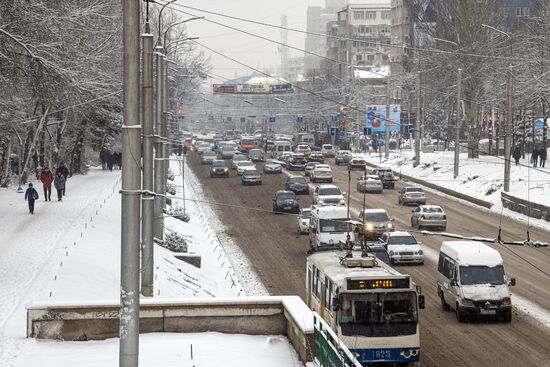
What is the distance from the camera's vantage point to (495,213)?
56.4m

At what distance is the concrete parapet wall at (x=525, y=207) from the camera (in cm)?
5178

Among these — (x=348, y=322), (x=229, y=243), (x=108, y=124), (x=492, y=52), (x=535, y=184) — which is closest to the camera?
(x=348, y=322)

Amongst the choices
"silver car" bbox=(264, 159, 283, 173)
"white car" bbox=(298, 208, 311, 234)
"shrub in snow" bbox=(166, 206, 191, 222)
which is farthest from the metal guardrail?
"silver car" bbox=(264, 159, 283, 173)

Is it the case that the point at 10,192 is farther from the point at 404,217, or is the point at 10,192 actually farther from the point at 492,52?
the point at 492,52

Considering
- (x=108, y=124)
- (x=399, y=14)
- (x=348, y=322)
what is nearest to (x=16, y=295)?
(x=348, y=322)

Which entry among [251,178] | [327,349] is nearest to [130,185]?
[327,349]

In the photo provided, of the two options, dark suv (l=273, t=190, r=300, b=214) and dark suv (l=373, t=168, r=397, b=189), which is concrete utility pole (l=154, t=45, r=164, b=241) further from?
dark suv (l=373, t=168, r=397, b=189)

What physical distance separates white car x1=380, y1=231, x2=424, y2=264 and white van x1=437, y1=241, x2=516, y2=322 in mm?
8853

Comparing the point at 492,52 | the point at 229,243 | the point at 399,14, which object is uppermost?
the point at 399,14

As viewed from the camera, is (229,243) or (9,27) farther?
(229,243)

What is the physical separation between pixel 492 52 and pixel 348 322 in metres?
62.4

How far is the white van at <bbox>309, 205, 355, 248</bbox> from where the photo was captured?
40.4 m

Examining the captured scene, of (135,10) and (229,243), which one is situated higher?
(135,10)

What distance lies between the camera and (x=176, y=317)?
59.0 ft
